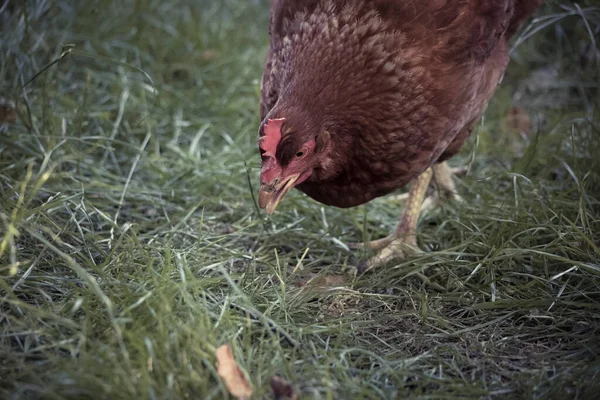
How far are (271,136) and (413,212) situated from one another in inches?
40.9

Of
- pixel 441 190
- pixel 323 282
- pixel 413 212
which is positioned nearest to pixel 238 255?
pixel 323 282

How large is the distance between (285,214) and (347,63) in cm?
95

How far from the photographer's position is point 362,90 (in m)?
2.07

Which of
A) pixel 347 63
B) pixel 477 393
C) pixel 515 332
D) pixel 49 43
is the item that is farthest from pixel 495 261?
pixel 49 43

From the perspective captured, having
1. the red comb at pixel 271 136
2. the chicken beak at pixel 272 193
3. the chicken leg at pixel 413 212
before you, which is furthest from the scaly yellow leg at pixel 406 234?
the red comb at pixel 271 136

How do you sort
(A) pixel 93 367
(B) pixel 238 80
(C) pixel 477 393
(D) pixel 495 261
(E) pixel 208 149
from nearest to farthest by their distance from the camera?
(A) pixel 93 367 < (C) pixel 477 393 < (D) pixel 495 261 < (E) pixel 208 149 < (B) pixel 238 80

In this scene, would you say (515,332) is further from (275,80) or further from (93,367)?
(93,367)

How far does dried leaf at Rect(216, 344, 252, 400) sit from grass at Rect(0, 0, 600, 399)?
0.09ft

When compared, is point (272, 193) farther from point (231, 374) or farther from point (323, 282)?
point (231, 374)

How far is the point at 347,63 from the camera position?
6.73ft

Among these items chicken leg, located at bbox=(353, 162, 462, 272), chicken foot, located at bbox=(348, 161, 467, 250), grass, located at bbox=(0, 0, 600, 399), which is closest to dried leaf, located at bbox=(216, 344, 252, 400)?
grass, located at bbox=(0, 0, 600, 399)

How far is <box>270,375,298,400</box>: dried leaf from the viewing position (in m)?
1.58

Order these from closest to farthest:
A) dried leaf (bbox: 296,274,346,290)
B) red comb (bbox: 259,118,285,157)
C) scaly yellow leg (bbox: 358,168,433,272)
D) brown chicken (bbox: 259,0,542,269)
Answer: red comb (bbox: 259,118,285,157) < brown chicken (bbox: 259,0,542,269) < dried leaf (bbox: 296,274,346,290) < scaly yellow leg (bbox: 358,168,433,272)

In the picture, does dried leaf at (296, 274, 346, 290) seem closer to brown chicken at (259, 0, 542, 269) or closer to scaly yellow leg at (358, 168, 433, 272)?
scaly yellow leg at (358, 168, 433, 272)
